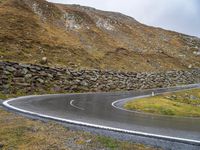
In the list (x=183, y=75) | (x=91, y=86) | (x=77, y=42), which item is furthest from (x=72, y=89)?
(x=183, y=75)

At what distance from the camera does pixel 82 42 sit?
2579 inches

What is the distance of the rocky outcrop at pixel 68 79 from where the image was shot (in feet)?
127

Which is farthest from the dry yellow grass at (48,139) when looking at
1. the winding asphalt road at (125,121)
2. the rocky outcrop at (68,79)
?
the rocky outcrop at (68,79)

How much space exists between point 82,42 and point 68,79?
20889 millimetres

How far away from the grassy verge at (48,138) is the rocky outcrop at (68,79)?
68.8ft

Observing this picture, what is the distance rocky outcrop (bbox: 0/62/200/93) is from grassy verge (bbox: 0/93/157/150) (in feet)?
68.8

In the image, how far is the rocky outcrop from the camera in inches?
1523

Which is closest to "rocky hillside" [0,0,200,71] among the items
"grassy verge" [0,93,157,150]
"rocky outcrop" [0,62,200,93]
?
"rocky outcrop" [0,62,200,93]

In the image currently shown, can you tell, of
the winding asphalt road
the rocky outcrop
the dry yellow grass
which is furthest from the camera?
the rocky outcrop

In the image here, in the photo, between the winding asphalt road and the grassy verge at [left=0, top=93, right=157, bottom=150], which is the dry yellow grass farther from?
the winding asphalt road

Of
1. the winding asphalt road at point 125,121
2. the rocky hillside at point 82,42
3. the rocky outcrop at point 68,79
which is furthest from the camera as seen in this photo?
the rocky hillside at point 82,42

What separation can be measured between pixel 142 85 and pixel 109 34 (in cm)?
2214

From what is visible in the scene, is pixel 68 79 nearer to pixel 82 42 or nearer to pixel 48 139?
pixel 82 42

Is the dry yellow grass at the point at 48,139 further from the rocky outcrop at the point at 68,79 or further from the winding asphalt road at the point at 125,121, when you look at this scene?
the rocky outcrop at the point at 68,79
